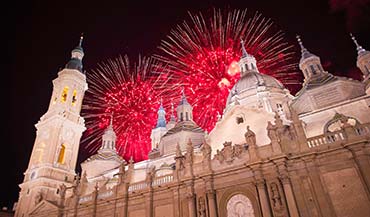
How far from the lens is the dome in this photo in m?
35.7

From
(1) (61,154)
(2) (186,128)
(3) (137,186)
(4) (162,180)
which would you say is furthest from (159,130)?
(4) (162,180)

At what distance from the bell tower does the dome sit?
75.8ft

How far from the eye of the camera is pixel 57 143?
115 ft

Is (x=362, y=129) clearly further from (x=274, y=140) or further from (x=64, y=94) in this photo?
(x=64, y=94)

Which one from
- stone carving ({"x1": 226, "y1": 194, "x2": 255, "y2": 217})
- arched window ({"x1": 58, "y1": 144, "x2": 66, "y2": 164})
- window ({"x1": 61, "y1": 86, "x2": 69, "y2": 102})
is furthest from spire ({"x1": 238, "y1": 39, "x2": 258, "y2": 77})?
arched window ({"x1": 58, "y1": 144, "x2": 66, "y2": 164})

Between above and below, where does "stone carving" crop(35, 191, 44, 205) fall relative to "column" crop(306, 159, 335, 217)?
above

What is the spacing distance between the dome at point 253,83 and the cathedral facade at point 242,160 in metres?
0.17

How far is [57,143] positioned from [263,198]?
1148 inches

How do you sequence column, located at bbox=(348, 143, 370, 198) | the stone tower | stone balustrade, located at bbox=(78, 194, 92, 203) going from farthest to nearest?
the stone tower
stone balustrade, located at bbox=(78, 194, 92, 203)
column, located at bbox=(348, 143, 370, 198)

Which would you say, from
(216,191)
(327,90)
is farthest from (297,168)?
(327,90)

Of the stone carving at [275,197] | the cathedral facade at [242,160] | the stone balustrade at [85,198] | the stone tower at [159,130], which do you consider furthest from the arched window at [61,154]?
the stone carving at [275,197]

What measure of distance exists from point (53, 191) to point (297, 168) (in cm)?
2929

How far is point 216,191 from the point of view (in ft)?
61.6

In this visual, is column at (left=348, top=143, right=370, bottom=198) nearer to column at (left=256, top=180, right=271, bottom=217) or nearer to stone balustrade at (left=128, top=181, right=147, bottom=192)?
column at (left=256, top=180, right=271, bottom=217)
